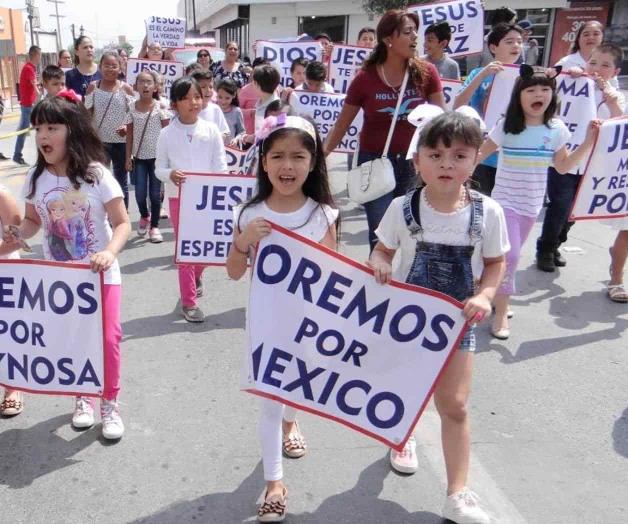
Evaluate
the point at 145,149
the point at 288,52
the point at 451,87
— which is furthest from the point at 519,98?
the point at 288,52

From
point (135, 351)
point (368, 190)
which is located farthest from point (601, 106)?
point (135, 351)

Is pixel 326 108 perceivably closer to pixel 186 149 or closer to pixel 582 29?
pixel 582 29

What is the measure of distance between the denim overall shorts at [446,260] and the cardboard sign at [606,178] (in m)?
2.65

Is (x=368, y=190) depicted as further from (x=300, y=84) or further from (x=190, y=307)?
(x=300, y=84)

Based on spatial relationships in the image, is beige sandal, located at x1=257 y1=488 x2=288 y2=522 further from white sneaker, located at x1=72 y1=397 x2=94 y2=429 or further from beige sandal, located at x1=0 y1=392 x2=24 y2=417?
beige sandal, located at x1=0 y1=392 x2=24 y2=417

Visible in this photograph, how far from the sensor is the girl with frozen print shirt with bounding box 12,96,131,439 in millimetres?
2855

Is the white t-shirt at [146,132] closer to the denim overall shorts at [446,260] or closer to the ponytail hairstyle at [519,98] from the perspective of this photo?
the ponytail hairstyle at [519,98]

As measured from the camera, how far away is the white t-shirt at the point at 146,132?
644cm

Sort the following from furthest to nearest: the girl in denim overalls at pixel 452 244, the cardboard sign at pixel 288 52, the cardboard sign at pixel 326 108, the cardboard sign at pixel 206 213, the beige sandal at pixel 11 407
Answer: the cardboard sign at pixel 288 52, the cardboard sign at pixel 326 108, the cardboard sign at pixel 206 213, the beige sandal at pixel 11 407, the girl in denim overalls at pixel 452 244

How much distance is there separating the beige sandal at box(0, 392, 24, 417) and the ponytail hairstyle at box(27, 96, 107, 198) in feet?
3.68

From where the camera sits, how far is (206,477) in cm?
279

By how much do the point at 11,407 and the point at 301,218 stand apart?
1.93 meters

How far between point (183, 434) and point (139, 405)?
0.40m

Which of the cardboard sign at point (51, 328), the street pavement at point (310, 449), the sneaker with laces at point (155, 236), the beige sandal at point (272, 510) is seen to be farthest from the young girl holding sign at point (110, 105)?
the beige sandal at point (272, 510)
